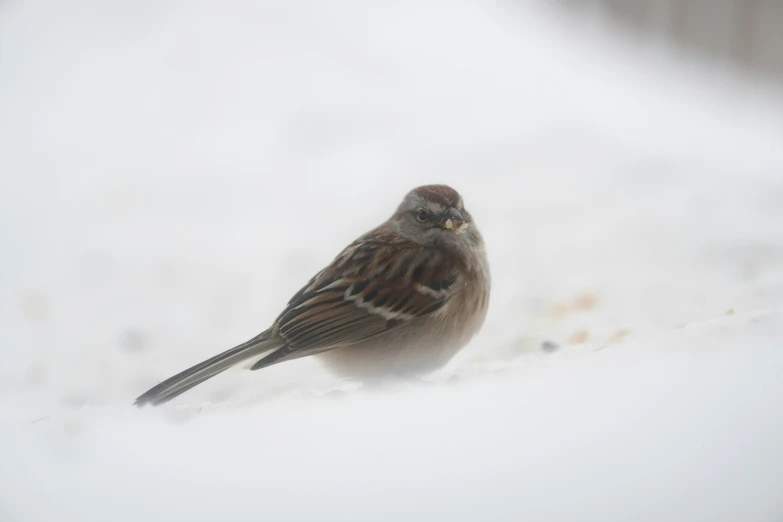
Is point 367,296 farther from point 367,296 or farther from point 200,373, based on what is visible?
point 200,373

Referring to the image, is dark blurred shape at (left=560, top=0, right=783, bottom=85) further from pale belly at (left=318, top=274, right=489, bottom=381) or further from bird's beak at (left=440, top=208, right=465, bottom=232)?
pale belly at (left=318, top=274, right=489, bottom=381)

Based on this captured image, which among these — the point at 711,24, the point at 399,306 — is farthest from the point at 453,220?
the point at 711,24

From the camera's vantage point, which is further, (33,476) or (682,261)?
(682,261)

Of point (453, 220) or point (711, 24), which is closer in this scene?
point (453, 220)

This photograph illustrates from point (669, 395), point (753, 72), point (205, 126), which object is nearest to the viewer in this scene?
point (669, 395)

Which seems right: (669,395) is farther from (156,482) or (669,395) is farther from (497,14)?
(497,14)

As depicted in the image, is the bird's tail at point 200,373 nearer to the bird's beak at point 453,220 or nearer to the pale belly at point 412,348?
the pale belly at point 412,348

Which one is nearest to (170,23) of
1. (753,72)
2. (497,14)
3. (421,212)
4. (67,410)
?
(497,14)
